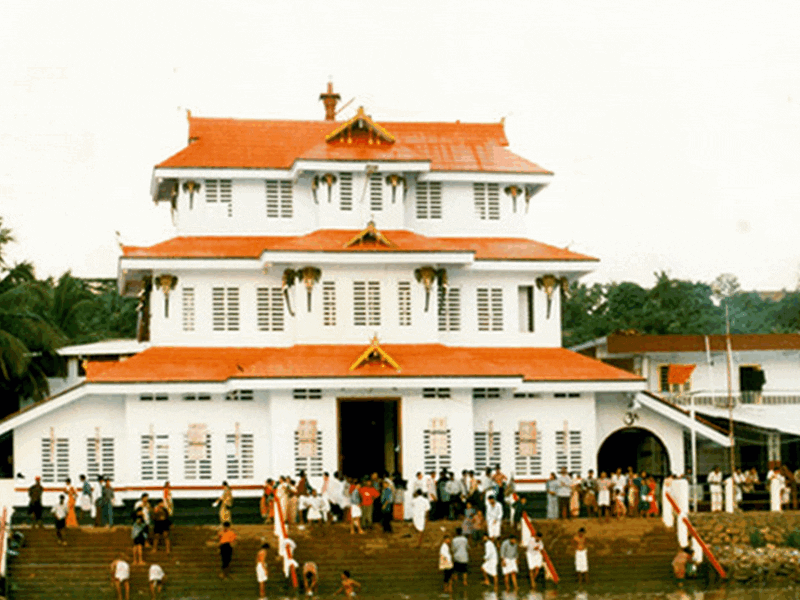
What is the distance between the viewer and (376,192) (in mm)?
38844

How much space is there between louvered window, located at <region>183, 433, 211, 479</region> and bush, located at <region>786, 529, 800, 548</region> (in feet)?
45.5

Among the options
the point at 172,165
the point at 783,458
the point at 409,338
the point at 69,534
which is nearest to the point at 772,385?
the point at 783,458

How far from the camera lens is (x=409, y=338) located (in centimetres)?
3706

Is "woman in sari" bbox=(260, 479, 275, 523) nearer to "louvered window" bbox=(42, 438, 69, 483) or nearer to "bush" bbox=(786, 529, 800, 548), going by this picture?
"louvered window" bbox=(42, 438, 69, 483)

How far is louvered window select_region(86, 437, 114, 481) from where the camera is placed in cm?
3566

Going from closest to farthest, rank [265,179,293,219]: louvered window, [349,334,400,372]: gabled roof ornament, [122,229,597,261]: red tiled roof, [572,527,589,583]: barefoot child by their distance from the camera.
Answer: [572,527,589,583]: barefoot child, [349,334,400,372]: gabled roof ornament, [122,229,597,261]: red tiled roof, [265,179,293,219]: louvered window

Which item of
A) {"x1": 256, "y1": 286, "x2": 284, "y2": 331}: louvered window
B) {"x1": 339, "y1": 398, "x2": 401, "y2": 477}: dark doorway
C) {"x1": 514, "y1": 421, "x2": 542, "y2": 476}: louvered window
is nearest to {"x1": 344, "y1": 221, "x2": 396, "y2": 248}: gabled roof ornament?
{"x1": 256, "y1": 286, "x2": 284, "y2": 331}: louvered window

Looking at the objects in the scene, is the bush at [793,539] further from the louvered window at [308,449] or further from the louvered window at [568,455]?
the louvered window at [308,449]

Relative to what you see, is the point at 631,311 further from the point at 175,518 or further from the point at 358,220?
the point at 175,518

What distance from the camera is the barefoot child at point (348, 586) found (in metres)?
27.7

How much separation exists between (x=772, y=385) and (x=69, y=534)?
23.7m

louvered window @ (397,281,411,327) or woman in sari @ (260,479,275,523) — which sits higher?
louvered window @ (397,281,411,327)

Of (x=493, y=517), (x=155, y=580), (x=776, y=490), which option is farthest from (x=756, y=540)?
(x=155, y=580)

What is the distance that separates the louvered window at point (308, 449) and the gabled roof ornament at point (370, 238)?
4813mm
